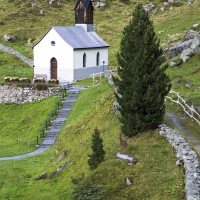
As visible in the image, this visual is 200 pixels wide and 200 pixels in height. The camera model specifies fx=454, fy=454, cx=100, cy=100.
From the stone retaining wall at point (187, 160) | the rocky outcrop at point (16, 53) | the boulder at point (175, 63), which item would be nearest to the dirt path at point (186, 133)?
the stone retaining wall at point (187, 160)

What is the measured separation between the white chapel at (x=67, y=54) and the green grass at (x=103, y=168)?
17942mm

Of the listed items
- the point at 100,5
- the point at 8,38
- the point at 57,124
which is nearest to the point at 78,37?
the point at 57,124

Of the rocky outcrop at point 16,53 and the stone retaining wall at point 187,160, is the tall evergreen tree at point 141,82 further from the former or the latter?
the rocky outcrop at point 16,53

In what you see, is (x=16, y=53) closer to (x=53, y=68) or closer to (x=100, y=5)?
(x=53, y=68)

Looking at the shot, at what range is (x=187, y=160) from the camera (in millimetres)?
20125

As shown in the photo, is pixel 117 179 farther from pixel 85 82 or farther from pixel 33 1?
pixel 33 1

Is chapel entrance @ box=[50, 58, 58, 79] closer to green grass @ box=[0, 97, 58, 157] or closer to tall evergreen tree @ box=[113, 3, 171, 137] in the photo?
green grass @ box=[0, 97, 58, 157]

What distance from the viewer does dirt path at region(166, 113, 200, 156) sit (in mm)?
23539

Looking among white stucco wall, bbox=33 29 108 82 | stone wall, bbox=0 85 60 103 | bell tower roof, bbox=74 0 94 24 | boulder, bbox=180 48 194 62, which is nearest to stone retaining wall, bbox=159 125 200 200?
stone wall, bbox=0 85 60 103

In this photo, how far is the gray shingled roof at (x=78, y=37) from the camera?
55188mm

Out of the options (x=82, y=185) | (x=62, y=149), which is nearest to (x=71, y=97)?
(x=62, y=149)

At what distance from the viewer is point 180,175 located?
64.3ft

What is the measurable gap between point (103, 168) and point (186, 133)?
6.31 meters

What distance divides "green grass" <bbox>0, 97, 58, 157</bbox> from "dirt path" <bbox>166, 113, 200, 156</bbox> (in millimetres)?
12831
